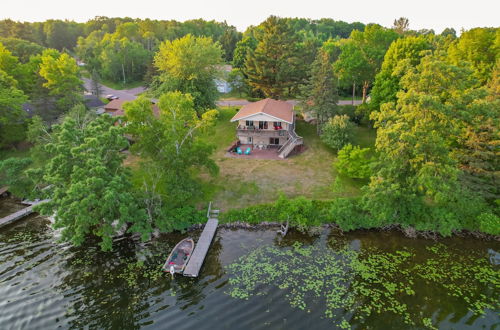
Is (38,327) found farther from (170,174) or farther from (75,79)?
(75,79)

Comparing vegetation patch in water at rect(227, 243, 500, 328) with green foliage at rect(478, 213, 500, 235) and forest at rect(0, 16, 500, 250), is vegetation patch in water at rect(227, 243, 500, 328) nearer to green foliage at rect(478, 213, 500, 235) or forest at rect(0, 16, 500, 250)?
forest at rect(0, 16, 500, 250)

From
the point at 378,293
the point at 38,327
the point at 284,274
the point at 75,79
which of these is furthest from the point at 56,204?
the point at 75,79

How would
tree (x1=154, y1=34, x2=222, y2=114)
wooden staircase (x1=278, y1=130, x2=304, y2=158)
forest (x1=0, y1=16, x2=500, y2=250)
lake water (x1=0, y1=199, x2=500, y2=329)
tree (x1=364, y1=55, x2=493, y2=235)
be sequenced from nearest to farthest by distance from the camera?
lake water (x1=0, y1=199, x2=500, y2=329), forest (x1=0, y1=16, x2=500, y2=250), tree (x1=364, y1=55, x2=493, y2=235), wooden staircase (x1=278, y1=130, x2=304, y2=158), tree (x1=154, y1=34, x2=222, y2=114)

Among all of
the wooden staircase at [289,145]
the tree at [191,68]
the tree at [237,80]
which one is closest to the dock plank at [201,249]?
the wooden staircase at [289,145]

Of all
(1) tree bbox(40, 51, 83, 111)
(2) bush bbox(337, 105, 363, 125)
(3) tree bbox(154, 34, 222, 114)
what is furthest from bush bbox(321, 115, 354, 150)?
(1) tree bbox(40, 51, 83, 111)

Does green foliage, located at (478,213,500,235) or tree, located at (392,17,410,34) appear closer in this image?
green foliage, located at (478,213,500,235)

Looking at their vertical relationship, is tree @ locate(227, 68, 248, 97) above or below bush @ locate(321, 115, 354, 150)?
above
